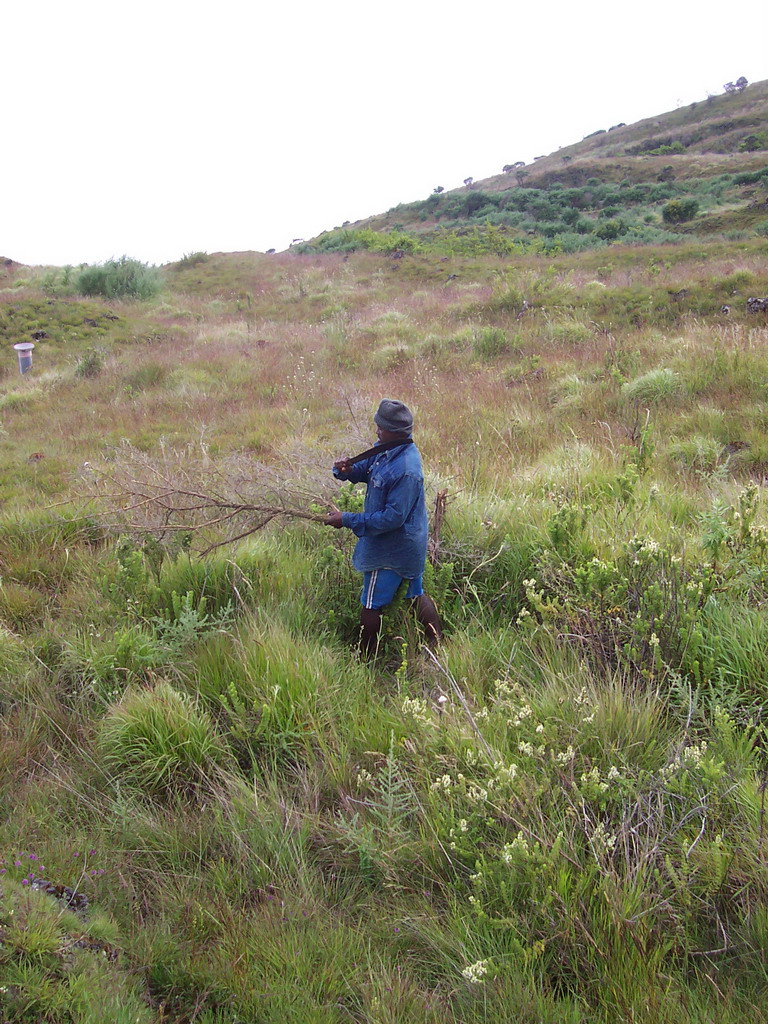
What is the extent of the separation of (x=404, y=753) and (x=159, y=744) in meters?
1.06

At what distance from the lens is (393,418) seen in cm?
320

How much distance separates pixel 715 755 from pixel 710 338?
7.74 metres

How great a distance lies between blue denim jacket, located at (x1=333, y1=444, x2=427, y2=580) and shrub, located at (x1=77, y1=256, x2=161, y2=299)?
2186 cm

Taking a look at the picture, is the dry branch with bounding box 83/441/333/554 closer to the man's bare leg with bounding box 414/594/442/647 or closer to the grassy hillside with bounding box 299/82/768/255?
the man's bare leg with bounding box 414/594/442/647

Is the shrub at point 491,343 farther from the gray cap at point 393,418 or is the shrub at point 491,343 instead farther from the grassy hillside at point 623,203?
the grassy hillside at point 623,203

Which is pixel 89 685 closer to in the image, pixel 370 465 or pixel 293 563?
pixel 293 563

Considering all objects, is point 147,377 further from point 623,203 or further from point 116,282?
point 623,203

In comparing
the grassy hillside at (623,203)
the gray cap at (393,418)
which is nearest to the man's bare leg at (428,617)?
the gray cap at (393,418)

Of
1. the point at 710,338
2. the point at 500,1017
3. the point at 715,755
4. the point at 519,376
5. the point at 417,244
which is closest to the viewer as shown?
the point at 500,1017

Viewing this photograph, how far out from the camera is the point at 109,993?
166 centimetres

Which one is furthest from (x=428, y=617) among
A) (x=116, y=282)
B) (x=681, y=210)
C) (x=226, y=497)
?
(x=681, y=210)

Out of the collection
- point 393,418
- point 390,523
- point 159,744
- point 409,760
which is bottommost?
point 409,760

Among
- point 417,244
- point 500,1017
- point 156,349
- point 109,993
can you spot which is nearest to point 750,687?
point 500,1017

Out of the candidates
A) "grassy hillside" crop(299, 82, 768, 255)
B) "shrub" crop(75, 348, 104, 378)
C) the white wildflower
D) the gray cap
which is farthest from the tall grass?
"grassy hillside" crop(299, 82, 768, 255)
